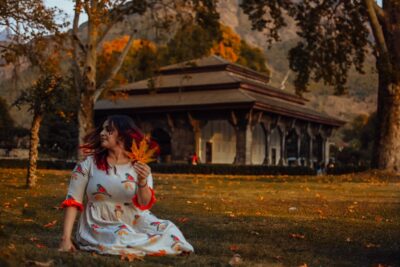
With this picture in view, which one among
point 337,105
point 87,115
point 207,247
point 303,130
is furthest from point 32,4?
point 337,105

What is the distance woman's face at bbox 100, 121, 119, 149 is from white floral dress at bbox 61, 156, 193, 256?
0.21 metres

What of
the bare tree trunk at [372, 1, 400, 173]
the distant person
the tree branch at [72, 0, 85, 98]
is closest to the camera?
the tree branch at [72, 0, 85, 98]

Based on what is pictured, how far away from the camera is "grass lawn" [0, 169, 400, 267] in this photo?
5.91m

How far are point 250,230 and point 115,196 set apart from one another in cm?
346

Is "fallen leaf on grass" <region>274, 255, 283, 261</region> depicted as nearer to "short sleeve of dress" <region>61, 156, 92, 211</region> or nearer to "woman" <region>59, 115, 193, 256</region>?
"woman" <region>59, 115, 193, 256</region>

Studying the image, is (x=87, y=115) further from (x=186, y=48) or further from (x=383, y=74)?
(x=383, y=74)

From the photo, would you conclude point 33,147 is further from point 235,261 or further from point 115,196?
point 235,261

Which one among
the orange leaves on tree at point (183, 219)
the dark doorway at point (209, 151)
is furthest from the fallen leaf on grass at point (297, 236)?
the dark doorway at point (209, 151)

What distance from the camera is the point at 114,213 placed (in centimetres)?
610

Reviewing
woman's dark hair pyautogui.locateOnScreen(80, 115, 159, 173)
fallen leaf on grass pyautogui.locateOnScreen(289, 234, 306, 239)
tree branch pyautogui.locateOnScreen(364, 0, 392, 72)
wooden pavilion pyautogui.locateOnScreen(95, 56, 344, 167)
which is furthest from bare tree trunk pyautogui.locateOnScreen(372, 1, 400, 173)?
woman's dark hair pyautogui.locateOnScreen(80, 115, 159, 173)

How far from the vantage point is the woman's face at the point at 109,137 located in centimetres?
606

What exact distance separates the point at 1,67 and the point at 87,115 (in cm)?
434

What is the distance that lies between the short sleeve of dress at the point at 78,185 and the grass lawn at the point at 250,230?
47 centimetres

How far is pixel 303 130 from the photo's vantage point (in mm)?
49156
